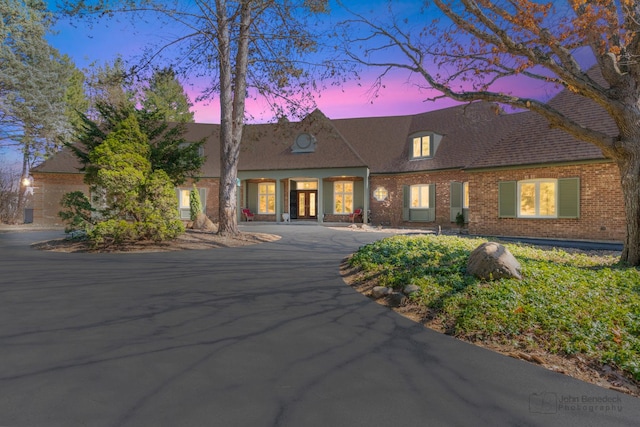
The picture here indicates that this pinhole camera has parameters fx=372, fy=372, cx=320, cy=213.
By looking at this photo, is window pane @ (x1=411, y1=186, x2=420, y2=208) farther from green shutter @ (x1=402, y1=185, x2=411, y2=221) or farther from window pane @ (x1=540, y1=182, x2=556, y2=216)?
window pane @ (x1=540, y1=182, x2=556, y2=216)

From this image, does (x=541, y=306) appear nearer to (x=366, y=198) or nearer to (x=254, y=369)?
(x=254, y=369)

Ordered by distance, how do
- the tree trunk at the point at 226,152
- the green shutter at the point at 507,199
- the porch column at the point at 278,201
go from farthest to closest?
the porch column at the point at 278,201, the green shutter at the point at 507,199, the tree trunk at the point at 226,152

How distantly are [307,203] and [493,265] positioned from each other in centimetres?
2233

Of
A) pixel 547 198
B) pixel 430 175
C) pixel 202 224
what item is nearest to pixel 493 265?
pixel 547 198

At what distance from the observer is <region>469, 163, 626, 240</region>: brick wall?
13531mm

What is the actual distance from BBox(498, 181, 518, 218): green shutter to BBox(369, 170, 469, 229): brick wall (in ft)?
14.1

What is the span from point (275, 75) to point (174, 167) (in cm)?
524

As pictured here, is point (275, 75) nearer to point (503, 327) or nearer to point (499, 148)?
point (499, 148)

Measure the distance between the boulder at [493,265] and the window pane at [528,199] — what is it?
11.4 meters

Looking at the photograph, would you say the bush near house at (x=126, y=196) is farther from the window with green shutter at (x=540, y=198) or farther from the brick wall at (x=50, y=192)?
the window with green shutter at (x=540, y=198)

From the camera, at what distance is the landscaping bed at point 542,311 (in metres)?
3.54

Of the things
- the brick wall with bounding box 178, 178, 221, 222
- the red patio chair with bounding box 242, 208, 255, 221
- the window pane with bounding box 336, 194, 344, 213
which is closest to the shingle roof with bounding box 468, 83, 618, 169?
the window pane with bounding box 336, 194, 344, 213

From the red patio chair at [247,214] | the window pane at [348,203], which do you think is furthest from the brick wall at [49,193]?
the window pane at [348,203]

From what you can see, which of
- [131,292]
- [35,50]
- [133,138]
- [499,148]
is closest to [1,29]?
[35,50]
